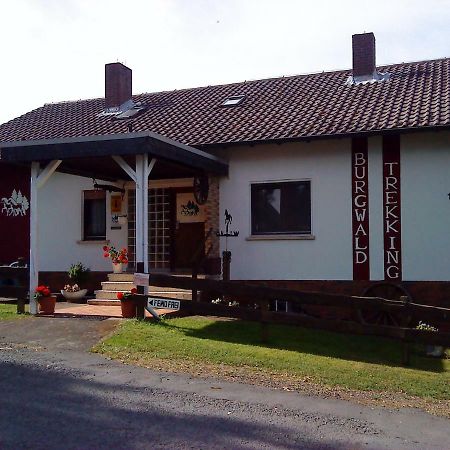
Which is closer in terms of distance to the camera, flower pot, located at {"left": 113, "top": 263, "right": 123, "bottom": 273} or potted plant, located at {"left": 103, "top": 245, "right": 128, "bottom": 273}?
potted plant, located at {"left": 103, "top": 245, "right": 128, "bottom": 273}

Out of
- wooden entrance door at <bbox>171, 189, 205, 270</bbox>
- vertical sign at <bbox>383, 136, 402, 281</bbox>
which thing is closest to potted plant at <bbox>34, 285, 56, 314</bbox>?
wooden entrance door at <bbox>171, 189, 205, 270</bbox>

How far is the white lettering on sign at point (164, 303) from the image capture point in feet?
36.1

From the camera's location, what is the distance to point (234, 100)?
17469 mm

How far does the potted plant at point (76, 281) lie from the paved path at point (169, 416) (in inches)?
267

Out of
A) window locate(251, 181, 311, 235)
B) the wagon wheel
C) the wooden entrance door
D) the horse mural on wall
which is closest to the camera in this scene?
the wagon wheel

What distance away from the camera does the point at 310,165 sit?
46.6ft

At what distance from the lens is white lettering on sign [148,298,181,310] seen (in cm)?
1102

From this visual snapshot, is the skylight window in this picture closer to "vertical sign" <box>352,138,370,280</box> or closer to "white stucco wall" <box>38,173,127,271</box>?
"white stucco wall" <box>38,173,127,271</box>

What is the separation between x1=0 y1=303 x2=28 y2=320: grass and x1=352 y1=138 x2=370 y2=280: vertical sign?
22.5 feet

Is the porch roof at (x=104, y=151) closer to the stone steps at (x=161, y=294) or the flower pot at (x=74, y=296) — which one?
the stone steps at (x=161, y=294)

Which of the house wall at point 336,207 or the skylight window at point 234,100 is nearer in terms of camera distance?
the house wall at point 336,207

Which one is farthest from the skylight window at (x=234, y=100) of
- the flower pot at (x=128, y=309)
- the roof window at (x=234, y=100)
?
the flower pot at (x=128, y=309)

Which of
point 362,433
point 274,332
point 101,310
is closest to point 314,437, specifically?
point 362,433

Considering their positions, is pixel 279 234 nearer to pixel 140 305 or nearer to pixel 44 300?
pixel 140 305
